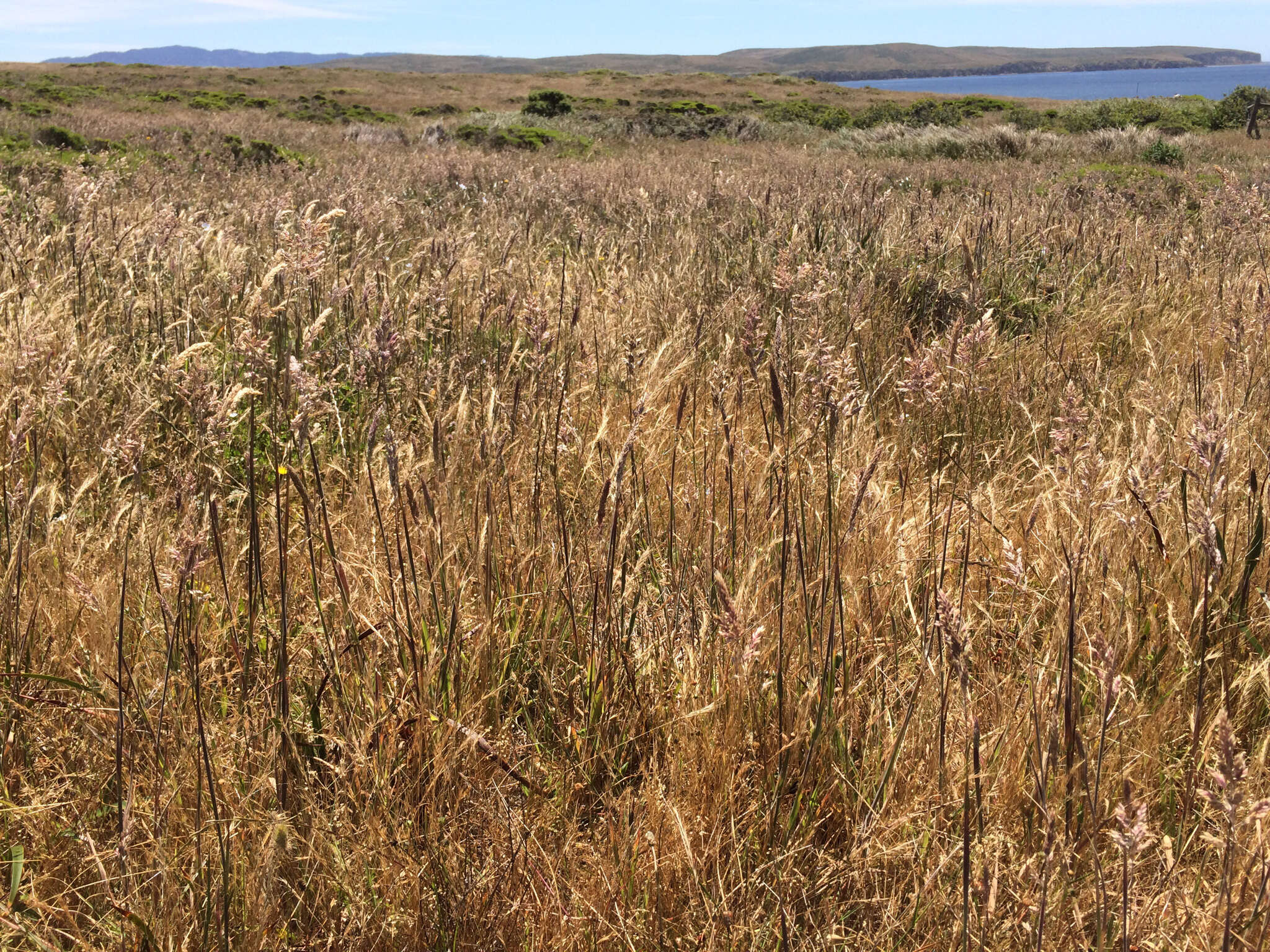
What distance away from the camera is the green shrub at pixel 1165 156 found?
1430 cm

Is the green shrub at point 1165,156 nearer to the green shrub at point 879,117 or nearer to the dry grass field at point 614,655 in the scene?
the green shrub at point 879,117

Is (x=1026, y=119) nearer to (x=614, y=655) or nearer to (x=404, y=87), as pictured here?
(x=614, y=655)

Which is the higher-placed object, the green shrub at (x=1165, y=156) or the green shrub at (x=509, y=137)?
the green shrub at (x=509, y=137)

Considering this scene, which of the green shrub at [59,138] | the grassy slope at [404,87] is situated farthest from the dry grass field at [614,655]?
the grassy slope at [404,87]

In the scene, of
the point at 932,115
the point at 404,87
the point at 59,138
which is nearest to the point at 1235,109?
the point at 932,115

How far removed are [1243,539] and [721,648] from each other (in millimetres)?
1424

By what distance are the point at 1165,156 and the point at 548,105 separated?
18.9 metres

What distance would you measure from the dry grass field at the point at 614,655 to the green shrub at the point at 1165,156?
13418mm

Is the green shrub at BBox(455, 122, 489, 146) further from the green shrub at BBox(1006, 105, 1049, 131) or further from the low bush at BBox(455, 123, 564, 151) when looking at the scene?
the green shrub at BBox(1006, 105, 1049, 131)

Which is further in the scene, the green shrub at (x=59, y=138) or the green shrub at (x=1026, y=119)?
the green shrub at (x=1026, y=119)

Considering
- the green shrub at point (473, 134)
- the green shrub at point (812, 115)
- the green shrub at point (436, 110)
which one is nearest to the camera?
the green shrub at point (473, 134)

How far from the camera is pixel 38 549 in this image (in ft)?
6.77

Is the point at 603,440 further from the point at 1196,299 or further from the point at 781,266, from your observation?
the point at 1196,299

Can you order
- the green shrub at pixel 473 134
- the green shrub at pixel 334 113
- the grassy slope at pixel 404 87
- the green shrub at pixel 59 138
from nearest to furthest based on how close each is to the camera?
the green shrub at pixel 59 138 < the green shrub at pixel 473 134 < the green shrub at pixel 334 113 < the grassy slope at pixel 404 87
